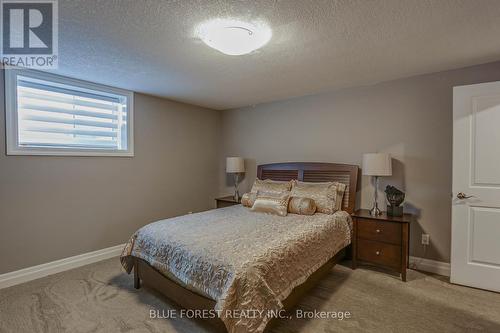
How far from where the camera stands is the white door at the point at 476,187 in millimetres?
2428

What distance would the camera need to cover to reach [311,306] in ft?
7.36

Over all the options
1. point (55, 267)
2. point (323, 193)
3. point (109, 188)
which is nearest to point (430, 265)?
point (323, 193)

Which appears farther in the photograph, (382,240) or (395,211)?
(395,211)

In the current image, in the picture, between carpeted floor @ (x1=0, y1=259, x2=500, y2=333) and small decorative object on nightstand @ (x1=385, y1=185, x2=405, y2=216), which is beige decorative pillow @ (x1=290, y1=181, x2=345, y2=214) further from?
carpeted floor @ (x1=0, y1=259, x2=500, y2=333)

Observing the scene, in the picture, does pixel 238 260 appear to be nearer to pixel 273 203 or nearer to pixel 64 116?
pixel 273 203

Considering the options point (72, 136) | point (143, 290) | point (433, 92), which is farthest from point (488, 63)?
point (72, 136)

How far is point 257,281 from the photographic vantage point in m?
1.66

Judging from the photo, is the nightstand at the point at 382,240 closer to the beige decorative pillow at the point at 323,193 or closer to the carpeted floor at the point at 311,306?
the carpeted floor at the point at 311,306

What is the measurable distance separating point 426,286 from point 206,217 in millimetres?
2447

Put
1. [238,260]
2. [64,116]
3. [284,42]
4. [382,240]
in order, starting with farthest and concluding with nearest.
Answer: [64,116], [382,240], [284,42], [238,260]

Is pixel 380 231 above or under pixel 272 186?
under

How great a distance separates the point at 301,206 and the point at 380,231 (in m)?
0.92

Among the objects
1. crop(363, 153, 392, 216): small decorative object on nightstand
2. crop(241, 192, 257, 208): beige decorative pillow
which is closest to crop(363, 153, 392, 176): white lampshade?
crop(363, 153, 392, 216): small decorative object on nightstand
